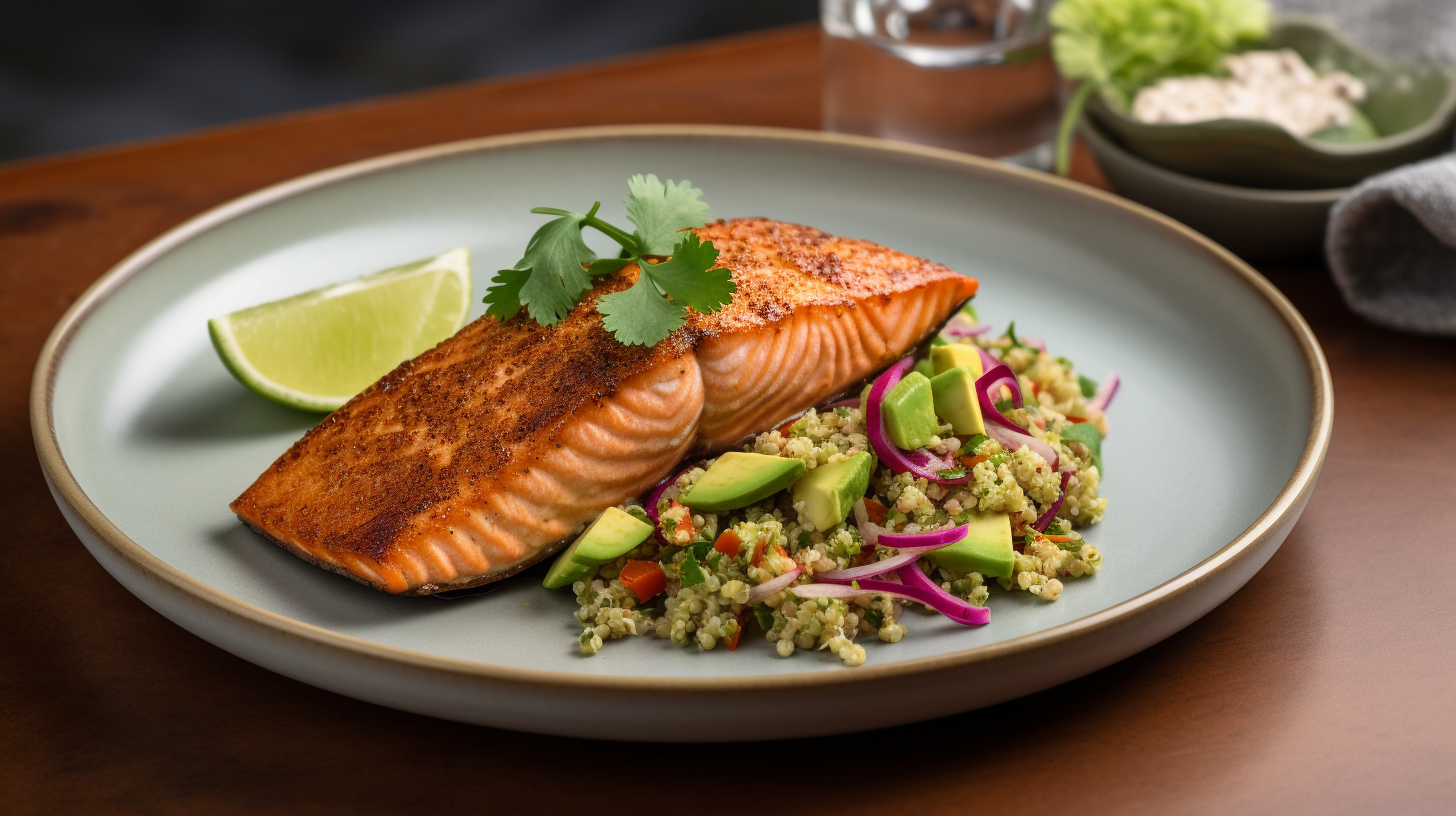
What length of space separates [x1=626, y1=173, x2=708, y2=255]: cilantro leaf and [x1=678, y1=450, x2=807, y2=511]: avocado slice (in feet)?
1.70

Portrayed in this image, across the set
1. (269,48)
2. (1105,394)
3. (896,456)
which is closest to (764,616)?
(896,456)

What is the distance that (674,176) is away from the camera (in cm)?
356

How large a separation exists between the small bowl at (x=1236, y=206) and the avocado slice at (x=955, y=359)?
123 cm

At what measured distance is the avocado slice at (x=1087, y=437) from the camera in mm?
2383

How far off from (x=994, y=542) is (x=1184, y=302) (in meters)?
1.23

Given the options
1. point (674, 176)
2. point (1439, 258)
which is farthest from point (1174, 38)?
point (674, 176)

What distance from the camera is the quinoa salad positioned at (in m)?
1.97

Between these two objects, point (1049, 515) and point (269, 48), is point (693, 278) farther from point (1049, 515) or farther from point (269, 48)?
point (269, 48)

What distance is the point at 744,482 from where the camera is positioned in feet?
6.91

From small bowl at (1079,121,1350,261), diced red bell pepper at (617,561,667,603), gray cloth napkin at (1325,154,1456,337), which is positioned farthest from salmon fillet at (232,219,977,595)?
gray cloth napkin at (1325,154,1456,337)

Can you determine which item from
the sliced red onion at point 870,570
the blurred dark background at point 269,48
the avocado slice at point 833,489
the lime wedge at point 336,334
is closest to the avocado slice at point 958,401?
the avocado slice at point 833,489

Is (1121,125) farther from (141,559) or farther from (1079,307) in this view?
(141,559)

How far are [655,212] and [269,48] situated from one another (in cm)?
659

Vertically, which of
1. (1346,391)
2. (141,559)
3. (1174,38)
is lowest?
(1346,391)
